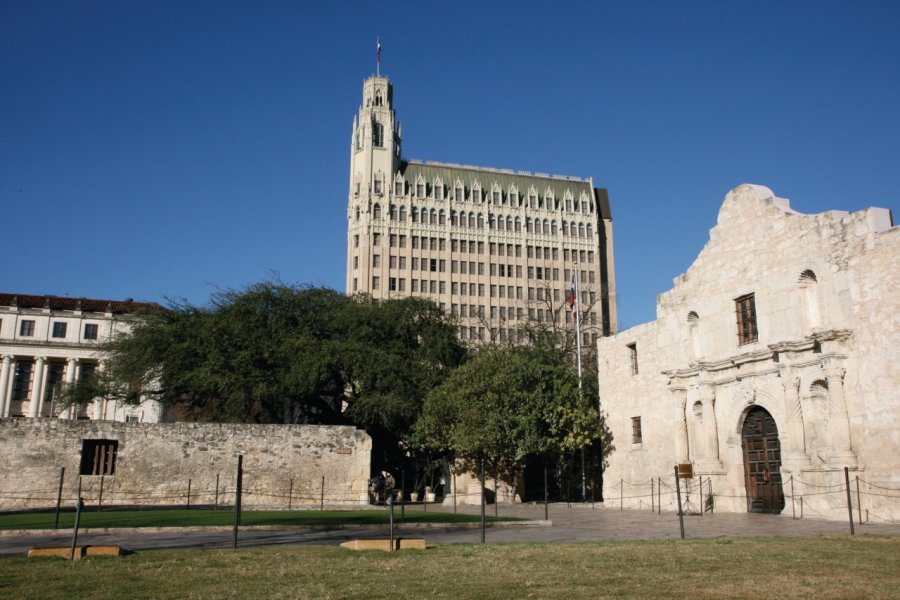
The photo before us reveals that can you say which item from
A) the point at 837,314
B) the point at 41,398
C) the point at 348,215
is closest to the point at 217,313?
the point at 837,314

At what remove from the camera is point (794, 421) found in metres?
22.2

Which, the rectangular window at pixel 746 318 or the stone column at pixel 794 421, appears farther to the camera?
the rectangular window at pixel 746 318

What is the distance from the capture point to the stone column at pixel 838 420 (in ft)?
67.5

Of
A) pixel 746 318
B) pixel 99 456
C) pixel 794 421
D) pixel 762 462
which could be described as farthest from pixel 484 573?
pixel 99 456

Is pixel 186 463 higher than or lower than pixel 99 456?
lower

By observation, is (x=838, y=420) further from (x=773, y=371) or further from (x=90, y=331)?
(x=90, y=331)

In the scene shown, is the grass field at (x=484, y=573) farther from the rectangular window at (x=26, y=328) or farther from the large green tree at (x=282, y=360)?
the rectangular window at (x=26, y=328)

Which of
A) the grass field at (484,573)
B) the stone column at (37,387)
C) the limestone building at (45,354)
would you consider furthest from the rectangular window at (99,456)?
the stone column at (37,387)

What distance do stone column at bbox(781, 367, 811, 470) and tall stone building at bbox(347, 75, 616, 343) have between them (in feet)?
216

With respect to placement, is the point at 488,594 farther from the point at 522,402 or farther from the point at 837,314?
Result: the point at 522,402

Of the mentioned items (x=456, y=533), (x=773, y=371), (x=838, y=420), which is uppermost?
(x=773, y=371)

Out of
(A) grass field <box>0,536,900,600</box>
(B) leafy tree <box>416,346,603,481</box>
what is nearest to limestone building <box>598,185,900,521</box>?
(B) leafy tree <box>416,346,603,481</box>

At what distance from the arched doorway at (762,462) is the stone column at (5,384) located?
6618 cm

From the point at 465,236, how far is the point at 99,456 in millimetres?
71250
